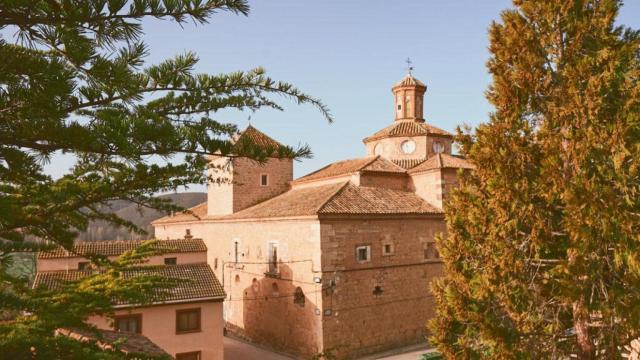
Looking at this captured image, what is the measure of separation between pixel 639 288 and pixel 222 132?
24.6ft

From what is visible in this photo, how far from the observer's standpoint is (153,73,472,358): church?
17969 millimetres

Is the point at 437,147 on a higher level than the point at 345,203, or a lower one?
higher

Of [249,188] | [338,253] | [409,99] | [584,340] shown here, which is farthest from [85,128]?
[409,99]

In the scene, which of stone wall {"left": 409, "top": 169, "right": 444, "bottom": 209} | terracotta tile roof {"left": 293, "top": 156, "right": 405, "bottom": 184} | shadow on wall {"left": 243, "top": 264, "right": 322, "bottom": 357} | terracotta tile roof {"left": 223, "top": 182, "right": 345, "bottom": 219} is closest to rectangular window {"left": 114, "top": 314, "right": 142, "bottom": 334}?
shadow on wall {"left": 243, "top": 264, "right": 322, "bottom": 357}

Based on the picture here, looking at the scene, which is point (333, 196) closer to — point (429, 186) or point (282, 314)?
point (429, 186)

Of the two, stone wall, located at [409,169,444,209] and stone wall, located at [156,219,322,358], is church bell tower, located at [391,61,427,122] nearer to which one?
stone wall, located at [409,169,444,209]

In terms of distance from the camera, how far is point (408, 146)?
2656 centimetres

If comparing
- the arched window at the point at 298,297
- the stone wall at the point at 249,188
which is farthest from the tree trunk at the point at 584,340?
the stone wall at the point at 249,188

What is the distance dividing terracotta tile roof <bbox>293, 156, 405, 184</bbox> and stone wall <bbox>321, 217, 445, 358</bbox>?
11.6 ft

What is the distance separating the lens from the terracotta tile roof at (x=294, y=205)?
62.7 feet

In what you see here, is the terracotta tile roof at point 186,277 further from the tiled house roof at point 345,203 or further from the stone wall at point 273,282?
the tiled house roof at point 345,203

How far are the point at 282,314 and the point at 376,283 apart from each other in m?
4.56

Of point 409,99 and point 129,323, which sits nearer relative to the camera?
Answer: point 129,323

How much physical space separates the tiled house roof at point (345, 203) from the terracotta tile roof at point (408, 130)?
4.97 metres
